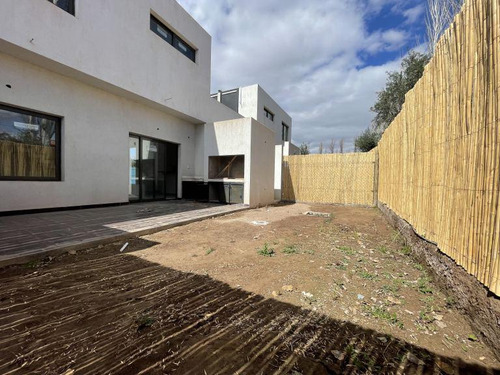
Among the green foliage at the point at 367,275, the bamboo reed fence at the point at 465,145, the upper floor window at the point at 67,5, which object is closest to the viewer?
the bamboo reed fence at the point at 465,145

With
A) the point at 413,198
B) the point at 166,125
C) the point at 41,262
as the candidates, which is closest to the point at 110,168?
the point at 166,125

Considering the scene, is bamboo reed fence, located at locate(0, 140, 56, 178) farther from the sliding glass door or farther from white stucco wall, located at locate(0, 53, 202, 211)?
the sliding glass door

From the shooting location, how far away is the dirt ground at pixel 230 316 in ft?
4.71

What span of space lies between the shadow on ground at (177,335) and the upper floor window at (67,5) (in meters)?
6.51

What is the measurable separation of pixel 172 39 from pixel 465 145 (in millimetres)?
10258

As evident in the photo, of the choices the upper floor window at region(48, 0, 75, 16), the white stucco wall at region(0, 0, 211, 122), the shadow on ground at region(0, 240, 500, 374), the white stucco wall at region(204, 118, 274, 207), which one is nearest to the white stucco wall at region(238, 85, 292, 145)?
the white stucco wall at region(0, 0, 211, 122)

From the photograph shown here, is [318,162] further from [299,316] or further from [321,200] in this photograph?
[299,316]

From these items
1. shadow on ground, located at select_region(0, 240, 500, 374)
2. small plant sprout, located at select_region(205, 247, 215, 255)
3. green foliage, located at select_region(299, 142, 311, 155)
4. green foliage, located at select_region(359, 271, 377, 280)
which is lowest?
shadow on ground, located at select_region(0, 240, 500, 374)

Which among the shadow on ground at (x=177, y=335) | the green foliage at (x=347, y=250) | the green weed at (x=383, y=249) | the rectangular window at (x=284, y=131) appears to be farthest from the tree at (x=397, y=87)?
the shadow on ground at (x=177, y=335)

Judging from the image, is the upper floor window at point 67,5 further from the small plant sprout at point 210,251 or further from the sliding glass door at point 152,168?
the small plant sprout at point 210,251

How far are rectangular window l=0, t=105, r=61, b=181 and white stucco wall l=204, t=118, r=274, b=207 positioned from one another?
16.2 feet

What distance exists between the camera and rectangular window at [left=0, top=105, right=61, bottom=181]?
5.16m

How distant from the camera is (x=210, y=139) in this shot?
9492 millimetres

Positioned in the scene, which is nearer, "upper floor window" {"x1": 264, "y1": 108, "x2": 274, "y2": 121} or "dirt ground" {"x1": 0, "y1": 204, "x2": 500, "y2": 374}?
"dirt ground" {"x1": 0, "y1": 204, "x2": 500, "y2": 374}
